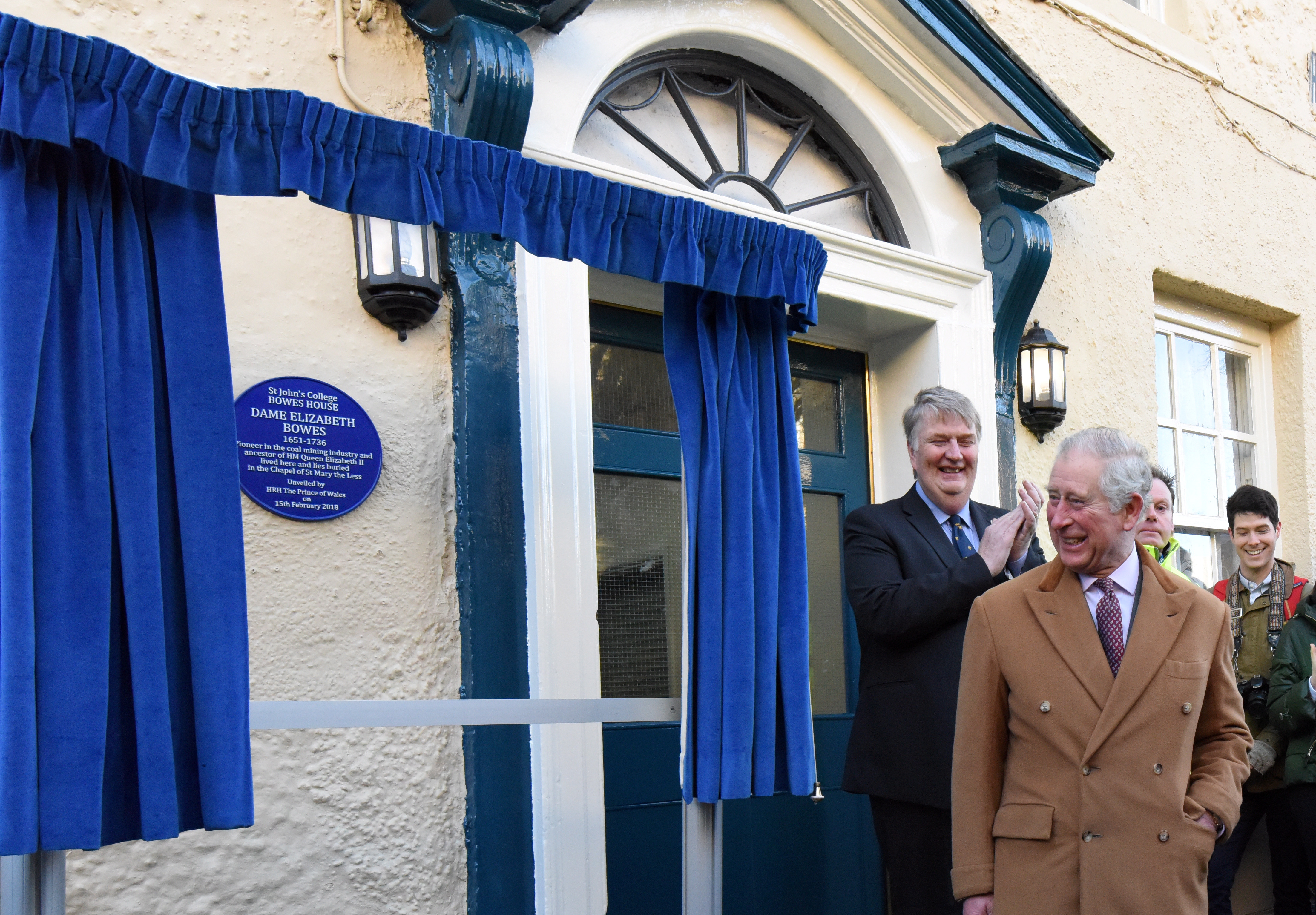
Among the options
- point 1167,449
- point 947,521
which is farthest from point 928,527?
point 1167,449

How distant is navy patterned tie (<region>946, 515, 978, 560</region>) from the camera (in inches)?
129

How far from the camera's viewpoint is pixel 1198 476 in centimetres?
590

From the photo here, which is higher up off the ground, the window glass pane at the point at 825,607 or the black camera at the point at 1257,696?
the window glass pane at the point at 825,607

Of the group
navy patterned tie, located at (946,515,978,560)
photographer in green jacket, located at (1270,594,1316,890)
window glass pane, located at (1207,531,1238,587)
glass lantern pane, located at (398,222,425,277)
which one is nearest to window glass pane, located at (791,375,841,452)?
navy patterned tie, located at (946,515,978,560)

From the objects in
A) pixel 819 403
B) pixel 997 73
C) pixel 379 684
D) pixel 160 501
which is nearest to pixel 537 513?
pixel 379 684

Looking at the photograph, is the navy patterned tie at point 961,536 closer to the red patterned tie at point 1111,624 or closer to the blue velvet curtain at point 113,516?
the red patterned tie at point 1111,624

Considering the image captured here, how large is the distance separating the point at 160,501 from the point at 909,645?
188 cm

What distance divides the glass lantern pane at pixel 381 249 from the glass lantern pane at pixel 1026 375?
278 centimetres

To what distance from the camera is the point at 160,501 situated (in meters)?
2.12

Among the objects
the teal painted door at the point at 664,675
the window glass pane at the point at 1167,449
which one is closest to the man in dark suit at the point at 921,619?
the teal painted door at the point at 664,675

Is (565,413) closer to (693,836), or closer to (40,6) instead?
(693,836)

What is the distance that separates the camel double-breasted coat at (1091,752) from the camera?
2236 millimetres

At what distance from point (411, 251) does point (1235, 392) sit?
485 centimetres

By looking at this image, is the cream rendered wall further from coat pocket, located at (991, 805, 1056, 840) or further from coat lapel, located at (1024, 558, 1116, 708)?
coat lapel, located at (1024, 558, 1116, 708)
